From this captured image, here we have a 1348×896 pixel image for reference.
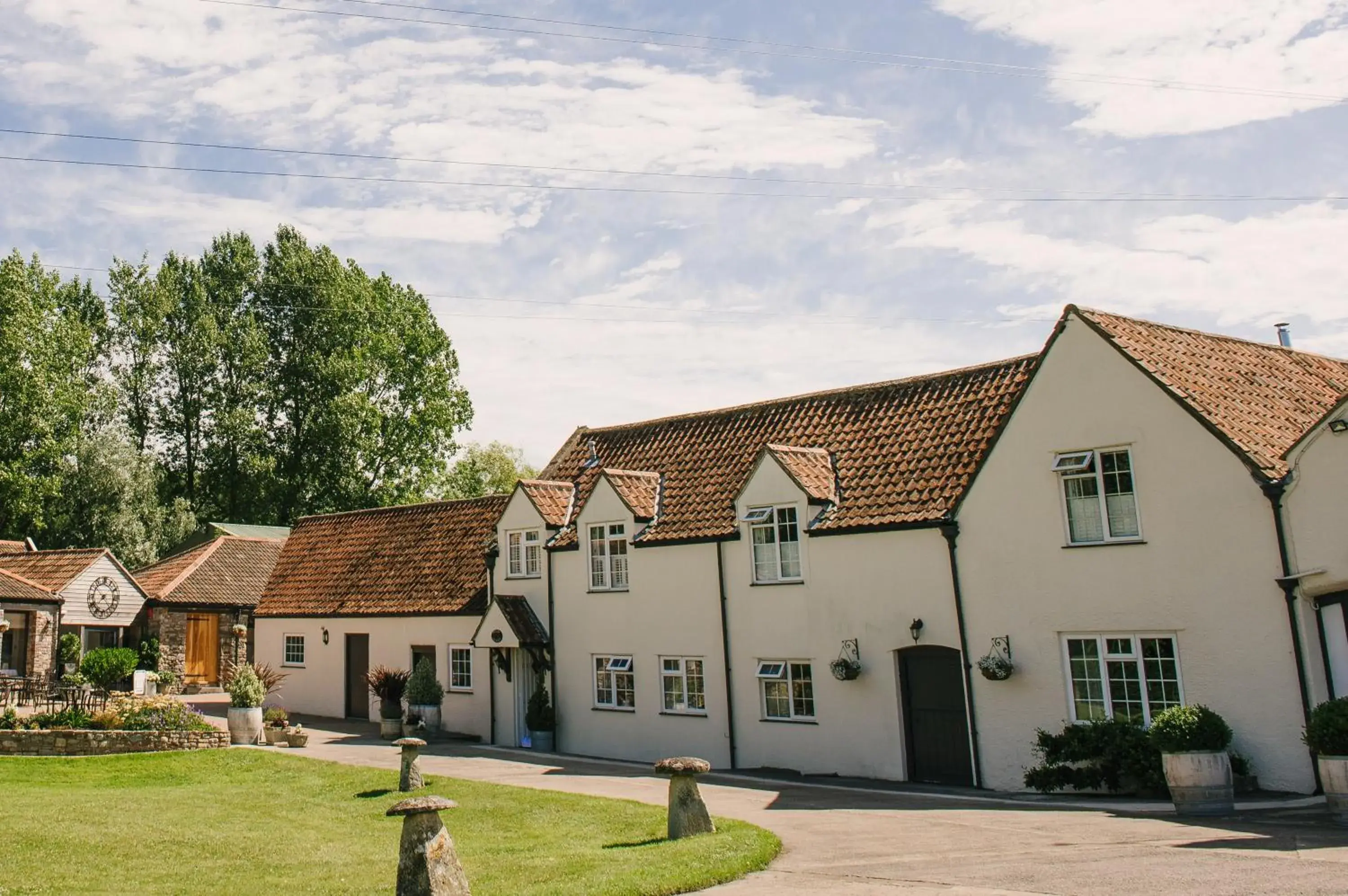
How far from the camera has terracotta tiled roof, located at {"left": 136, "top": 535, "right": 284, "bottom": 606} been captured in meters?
39.4

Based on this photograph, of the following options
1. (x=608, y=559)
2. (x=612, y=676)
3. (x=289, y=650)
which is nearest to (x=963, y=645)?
(x=612, y=676)

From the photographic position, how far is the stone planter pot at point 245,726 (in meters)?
25.4

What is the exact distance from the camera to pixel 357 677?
3234cm

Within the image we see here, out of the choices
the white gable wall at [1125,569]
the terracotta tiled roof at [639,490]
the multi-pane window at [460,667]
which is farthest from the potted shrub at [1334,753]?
the multi-pane window at [460,667]

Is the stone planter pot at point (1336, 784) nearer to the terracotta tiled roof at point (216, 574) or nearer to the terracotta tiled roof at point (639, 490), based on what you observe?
the terracotta tiled roof at point (639, 490)

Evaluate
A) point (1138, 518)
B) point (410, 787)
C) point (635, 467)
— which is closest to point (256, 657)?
point (635, 467)

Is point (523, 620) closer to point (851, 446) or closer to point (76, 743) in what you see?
point (851, 446)

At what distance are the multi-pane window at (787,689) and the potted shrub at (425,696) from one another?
9.75 meters

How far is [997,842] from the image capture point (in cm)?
1348

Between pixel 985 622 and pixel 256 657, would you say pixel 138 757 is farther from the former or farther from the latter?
pixel 985 622

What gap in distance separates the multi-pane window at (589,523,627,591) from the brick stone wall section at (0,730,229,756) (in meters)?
10.6

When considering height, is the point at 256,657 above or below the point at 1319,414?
below

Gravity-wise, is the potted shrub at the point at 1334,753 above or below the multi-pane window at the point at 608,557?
below

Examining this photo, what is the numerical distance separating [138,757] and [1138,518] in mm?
21005
